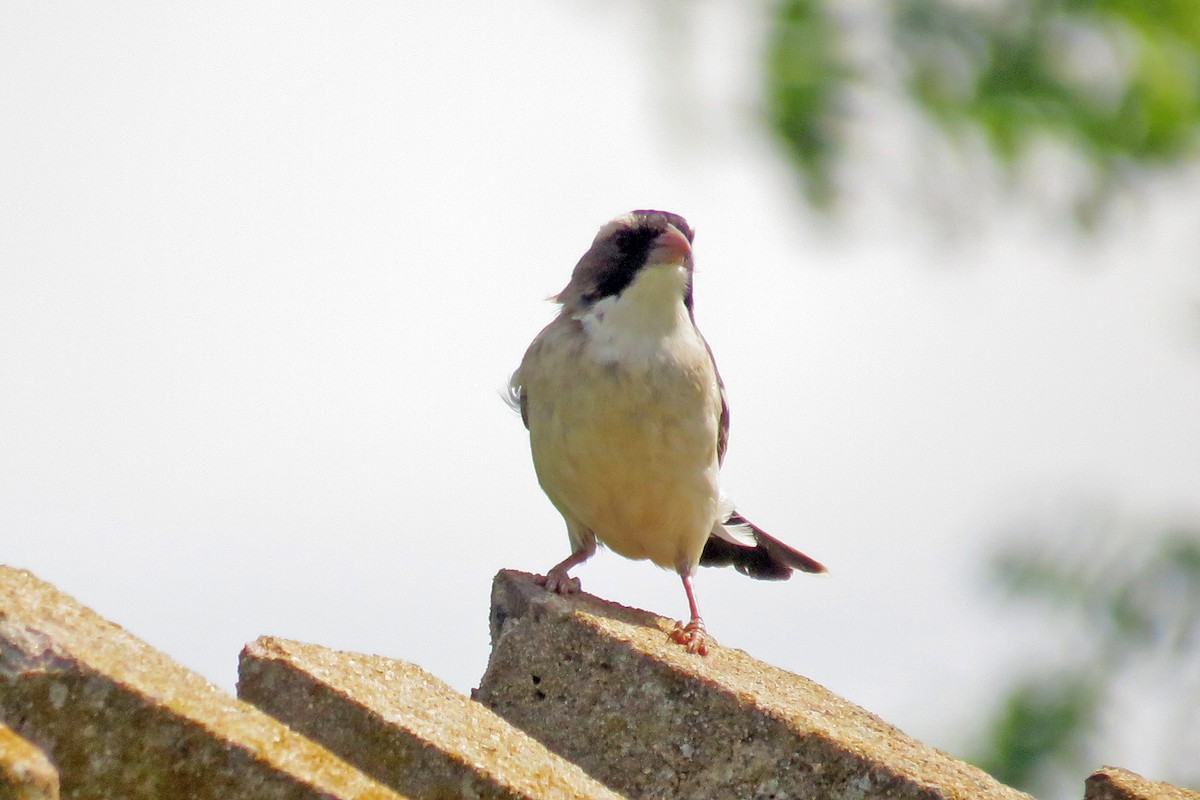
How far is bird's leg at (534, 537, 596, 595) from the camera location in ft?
15.1

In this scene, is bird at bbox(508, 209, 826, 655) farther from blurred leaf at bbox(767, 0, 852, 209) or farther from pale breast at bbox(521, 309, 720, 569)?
blurred leaf at bbox(767, 0, 852, 209)

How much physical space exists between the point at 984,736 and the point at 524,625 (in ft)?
3.75

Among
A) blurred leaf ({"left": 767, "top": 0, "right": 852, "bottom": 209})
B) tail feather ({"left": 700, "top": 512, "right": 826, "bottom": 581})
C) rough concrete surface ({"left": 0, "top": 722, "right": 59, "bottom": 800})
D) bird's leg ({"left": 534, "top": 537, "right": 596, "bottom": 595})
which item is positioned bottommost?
tail feather ({"left": 700, "top": 512, "right": 826, "bottom": 581})

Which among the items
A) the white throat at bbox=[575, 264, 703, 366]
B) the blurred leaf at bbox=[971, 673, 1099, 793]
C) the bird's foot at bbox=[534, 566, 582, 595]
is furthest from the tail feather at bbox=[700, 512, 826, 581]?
the blurred leaf at bbox=[971, 673, 1099, 793]

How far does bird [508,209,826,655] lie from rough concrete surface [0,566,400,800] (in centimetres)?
408

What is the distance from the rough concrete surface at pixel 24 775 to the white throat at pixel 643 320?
4744 millimetres

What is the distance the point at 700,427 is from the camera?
→ 6520 millimetres

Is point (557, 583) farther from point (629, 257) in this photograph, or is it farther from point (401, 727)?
point (629, 257)

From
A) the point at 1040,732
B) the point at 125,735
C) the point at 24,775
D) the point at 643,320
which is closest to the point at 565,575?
the point at 643,320

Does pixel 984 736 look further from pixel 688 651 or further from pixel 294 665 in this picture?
pixel 294 665

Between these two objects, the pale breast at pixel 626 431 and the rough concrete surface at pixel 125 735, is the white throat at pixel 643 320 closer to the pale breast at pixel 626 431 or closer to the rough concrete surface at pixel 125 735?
the pale breast at pixel 626 431

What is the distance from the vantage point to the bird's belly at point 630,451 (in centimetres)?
634

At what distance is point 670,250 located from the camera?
6.77 metres

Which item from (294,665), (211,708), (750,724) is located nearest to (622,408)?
(750,724)
